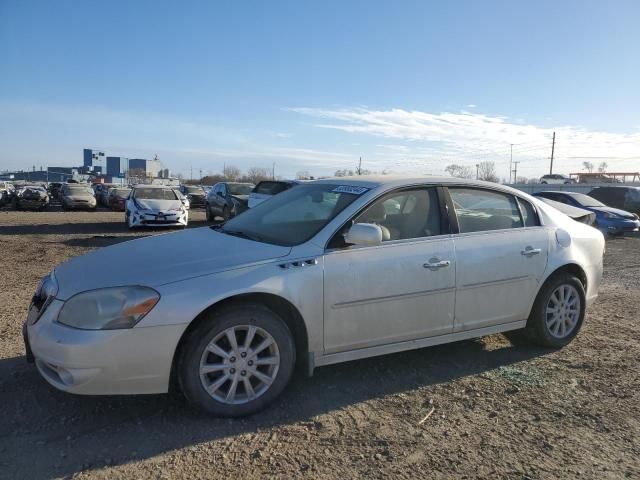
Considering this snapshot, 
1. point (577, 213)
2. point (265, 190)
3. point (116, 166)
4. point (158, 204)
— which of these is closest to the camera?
point (577, 213)

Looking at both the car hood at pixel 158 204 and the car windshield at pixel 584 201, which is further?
the car windshield at pixel 584 201

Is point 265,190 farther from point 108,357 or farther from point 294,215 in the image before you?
point 108,357

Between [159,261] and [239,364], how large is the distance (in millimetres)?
875

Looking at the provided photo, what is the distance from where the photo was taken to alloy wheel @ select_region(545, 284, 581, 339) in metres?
4.84

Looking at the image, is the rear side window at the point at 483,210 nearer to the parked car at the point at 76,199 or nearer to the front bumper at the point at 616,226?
the front bumper at the point at 616,226

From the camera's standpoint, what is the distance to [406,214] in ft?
13.9

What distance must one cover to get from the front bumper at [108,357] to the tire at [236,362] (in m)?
0.13

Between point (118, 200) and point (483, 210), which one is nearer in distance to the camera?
point (483, 210)

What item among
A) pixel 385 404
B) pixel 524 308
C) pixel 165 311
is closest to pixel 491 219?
pixel 524 308

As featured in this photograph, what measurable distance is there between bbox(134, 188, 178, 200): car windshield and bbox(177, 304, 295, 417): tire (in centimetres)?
1427

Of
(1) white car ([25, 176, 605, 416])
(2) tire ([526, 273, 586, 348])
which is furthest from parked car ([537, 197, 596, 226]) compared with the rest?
(2) tire ([526, 273, 586, 348])

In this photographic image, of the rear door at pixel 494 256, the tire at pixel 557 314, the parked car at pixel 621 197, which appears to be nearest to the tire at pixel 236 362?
the rear door at pixel 494 256

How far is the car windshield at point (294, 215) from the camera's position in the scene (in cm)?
396

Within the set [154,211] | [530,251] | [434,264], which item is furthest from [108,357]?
[154,211]
